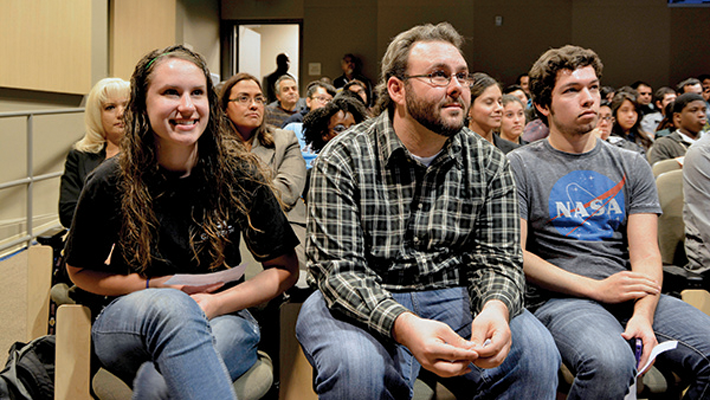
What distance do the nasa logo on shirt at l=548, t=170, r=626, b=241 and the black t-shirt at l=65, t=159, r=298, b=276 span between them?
83 centimetres

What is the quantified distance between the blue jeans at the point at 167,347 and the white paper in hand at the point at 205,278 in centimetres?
11

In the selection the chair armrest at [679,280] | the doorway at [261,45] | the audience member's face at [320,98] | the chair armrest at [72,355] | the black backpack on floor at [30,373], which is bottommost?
the black backpack on floor at [30,373]

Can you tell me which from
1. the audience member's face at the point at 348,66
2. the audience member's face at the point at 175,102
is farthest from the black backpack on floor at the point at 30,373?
the audience member's face at the point at 348,66

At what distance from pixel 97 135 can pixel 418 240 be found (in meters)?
1.84

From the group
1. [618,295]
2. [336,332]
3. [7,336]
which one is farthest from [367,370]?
[7,336]

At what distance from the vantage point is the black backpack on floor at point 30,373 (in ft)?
5.12

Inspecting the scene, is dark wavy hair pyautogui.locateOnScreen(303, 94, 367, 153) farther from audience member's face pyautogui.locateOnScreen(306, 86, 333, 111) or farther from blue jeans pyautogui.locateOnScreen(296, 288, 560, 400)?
audience member's face pyautogui.locateOnScreen(306, 86, 333, 111)

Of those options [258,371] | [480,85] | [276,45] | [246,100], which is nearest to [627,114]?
[480,85]

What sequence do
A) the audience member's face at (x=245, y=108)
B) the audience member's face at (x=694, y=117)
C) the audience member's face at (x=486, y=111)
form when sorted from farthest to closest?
1. the audience member's face at (x=694, y=117)
2. the audience member's face at (x=486, y=111)
3. the audience member's face at (x=245, y=108)

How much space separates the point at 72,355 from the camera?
1418mm

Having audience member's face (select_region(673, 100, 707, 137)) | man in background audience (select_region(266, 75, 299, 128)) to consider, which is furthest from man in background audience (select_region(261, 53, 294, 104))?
audience member's face (select_region(673, 100, 707, 137))

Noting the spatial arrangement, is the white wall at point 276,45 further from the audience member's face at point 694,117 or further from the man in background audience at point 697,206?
the man in background audience at point 697,206

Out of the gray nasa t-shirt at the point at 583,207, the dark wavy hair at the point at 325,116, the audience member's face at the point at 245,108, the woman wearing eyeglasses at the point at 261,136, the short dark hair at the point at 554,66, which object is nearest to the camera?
the gray nasa t-shirt at the point at 583,207

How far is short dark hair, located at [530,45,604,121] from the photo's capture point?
1923mm
